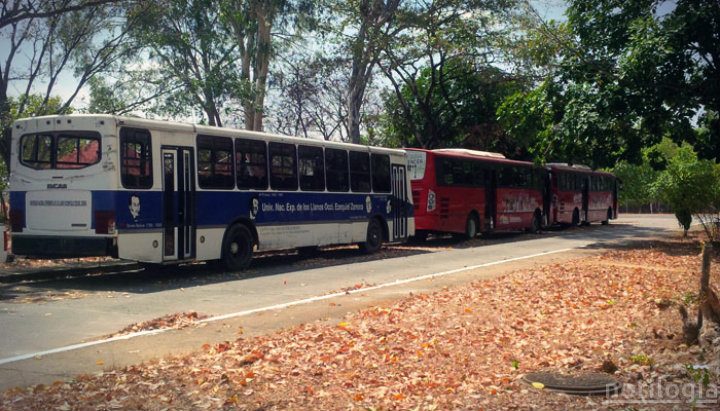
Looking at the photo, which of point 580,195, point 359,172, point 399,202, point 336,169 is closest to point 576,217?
point 580,195

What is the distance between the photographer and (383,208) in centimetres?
2255

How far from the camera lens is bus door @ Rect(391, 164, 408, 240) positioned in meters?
23.0

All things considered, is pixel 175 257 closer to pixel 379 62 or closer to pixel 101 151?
pixel 101 151

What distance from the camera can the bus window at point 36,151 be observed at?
14403 millimetres

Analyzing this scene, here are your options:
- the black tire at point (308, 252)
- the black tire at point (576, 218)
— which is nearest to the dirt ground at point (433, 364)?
the black tire at point (308, 252)

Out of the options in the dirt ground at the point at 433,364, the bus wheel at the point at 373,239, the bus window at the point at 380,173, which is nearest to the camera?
the dirt ground at the point at 433,364

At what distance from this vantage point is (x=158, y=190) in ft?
48.2

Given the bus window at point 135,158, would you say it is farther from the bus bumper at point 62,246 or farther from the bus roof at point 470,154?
the bus roof at point 470,154

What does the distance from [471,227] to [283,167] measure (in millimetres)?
11536

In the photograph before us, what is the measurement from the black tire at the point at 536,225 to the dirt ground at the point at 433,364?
901 inches

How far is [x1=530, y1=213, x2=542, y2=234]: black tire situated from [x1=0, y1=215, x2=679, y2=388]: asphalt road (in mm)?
11746

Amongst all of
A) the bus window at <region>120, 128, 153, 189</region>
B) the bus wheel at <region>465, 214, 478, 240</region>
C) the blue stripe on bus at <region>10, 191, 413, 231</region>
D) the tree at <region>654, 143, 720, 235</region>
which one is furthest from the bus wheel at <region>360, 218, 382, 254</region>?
the tree at <region>654, 143, 720, 235</region>

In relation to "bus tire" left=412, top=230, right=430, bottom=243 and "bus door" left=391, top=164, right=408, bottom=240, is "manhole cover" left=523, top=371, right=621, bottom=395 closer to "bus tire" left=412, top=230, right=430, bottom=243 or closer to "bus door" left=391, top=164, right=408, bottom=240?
"bus door" left=391, top=164, right=408, bottom=240

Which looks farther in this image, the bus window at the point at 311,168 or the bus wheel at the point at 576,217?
the bus wheel at the point at 576,217
